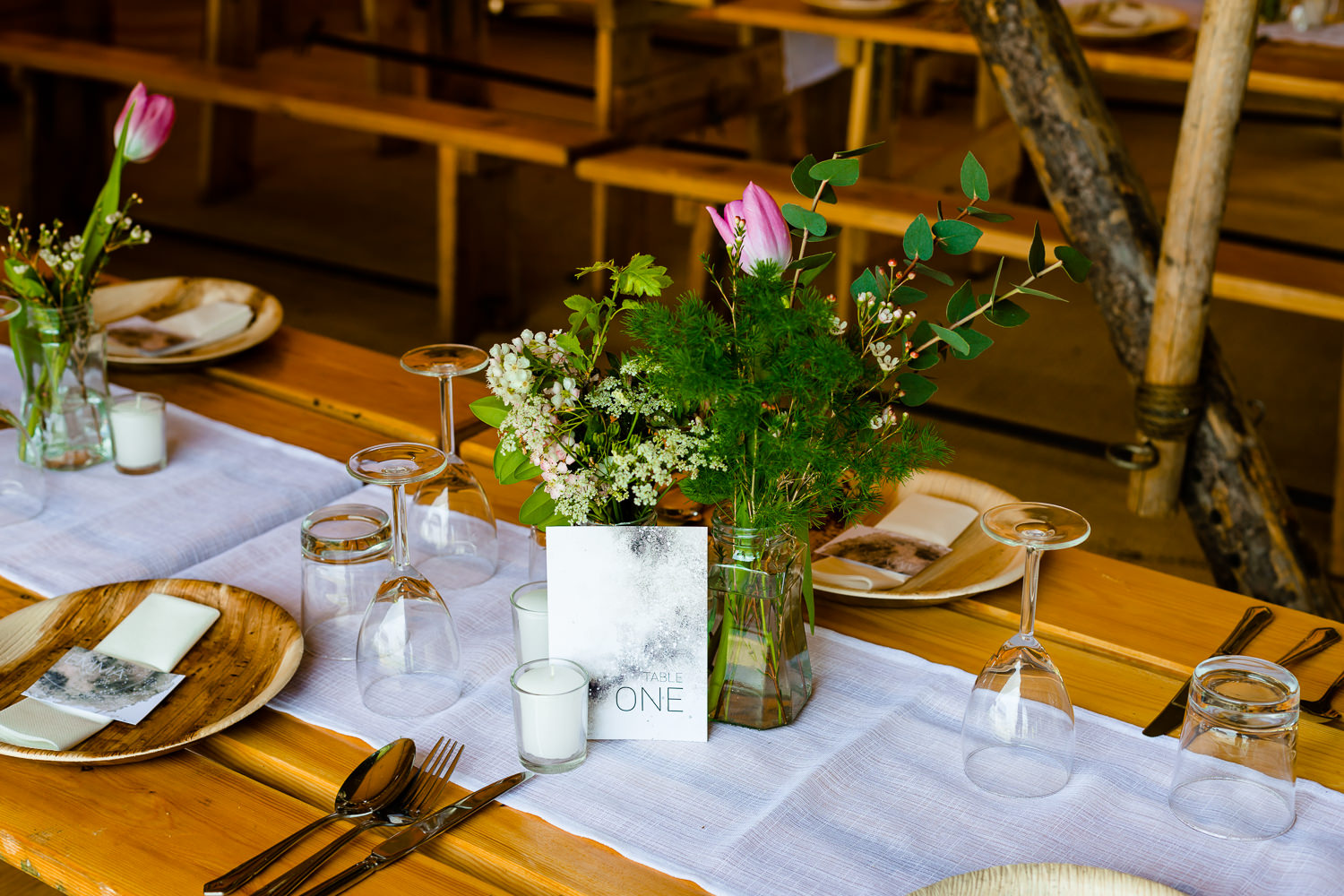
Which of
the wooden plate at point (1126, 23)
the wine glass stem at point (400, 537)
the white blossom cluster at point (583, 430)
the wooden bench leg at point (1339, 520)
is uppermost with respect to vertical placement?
the wooden plate at point (1126, 23)

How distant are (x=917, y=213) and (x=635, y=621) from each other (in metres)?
2.09

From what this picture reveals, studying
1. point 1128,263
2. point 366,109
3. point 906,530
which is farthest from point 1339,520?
point 366,109

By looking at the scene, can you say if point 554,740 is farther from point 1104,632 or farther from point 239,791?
point 1104,632

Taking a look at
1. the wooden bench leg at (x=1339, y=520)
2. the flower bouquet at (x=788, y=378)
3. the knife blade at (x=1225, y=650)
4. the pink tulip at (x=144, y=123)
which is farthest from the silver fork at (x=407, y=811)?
the wooden bench leg at (x=1339, y=520)

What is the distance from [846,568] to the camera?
1.26 metres

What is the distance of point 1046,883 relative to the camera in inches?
32.6

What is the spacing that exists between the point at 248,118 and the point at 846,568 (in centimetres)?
443

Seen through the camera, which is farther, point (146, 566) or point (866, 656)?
point (146, 566)

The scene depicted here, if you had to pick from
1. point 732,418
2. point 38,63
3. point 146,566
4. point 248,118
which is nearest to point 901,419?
point 732,418

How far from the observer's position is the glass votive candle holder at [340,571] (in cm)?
112

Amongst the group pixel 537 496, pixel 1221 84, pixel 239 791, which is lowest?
pixel 239 791

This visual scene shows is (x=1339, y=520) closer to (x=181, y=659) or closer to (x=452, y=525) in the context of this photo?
(x=452, y=525)

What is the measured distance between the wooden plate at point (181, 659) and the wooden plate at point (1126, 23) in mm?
2528

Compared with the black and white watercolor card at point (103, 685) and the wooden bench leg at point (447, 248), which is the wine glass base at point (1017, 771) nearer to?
the black and white watercolor card at point (103, 685)
